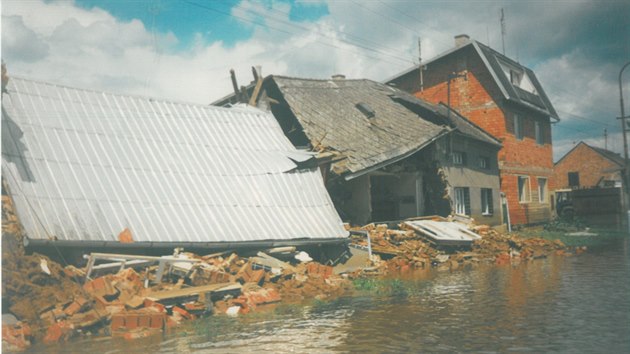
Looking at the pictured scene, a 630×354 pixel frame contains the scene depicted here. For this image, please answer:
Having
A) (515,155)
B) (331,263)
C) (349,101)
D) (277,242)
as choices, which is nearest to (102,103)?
(277,242)

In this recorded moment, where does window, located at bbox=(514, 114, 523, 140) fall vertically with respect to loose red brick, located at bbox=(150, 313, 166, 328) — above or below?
above

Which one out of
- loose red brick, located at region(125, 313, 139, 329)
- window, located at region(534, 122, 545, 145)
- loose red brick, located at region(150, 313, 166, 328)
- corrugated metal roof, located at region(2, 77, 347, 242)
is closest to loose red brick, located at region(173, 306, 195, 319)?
loose red brick, located at region(150, 313, 166, 328)

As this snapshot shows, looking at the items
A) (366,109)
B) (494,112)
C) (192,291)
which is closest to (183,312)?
(192,291)

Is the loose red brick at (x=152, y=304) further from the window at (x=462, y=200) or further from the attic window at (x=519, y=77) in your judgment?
A: the attic window at (x=519, y=77)

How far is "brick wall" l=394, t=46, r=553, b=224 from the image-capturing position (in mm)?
26984

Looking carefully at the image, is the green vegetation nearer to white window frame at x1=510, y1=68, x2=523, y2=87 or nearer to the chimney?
white window frame at x1=510, y1=68, x2=523, y2=87

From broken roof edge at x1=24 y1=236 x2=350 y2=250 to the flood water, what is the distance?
85.9 inches

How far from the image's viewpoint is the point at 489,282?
38.1 ft

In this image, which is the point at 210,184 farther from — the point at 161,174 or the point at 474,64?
the point at 474,64

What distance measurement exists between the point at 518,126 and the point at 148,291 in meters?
25.2

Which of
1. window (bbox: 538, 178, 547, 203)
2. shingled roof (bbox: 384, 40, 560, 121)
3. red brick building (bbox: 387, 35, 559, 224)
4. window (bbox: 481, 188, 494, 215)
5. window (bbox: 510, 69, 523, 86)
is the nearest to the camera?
window (bbox: 481, 188, 494, 215)

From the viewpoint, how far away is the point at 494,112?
1063 inches

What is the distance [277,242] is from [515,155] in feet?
66.7

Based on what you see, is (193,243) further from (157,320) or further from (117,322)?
(117,322)
